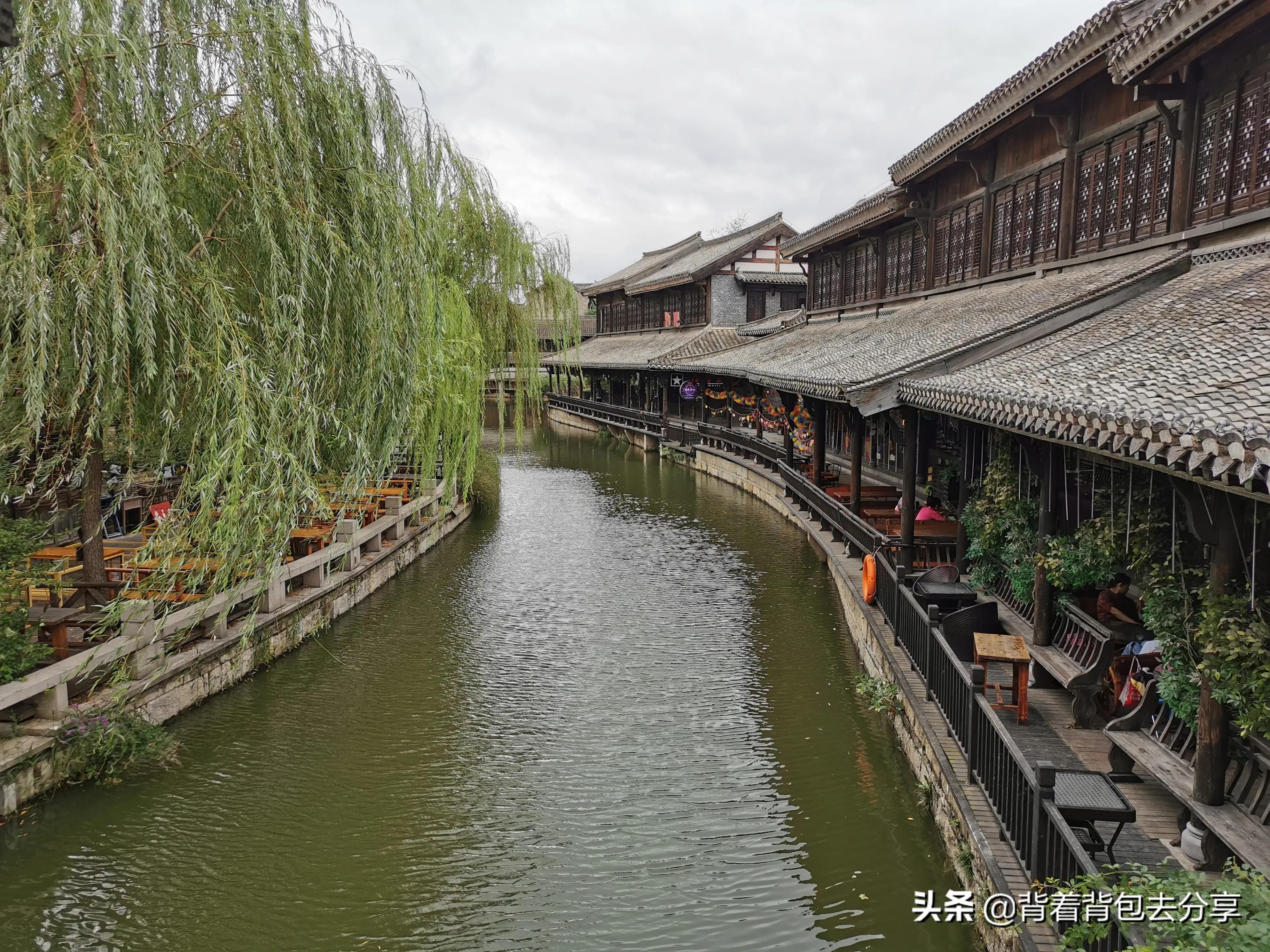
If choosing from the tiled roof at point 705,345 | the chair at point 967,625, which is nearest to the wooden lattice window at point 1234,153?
the chair at point 967,625

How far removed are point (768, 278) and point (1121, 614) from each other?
1191 inches

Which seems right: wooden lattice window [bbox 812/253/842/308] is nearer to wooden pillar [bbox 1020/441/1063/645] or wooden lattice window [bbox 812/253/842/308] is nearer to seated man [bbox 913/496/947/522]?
seated man [bbox 913/496/947/522]

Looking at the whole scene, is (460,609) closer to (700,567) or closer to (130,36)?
(700,567)

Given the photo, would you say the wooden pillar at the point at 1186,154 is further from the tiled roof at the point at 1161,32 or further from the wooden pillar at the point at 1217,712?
the wooden pillar at the point at 1217,712

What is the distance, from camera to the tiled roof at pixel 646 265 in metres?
47.7

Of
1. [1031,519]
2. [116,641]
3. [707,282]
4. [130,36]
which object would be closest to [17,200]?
[130,36]

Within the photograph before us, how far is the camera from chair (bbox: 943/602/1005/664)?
8.97m

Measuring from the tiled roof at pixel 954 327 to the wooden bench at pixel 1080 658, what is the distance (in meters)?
→ 3.33

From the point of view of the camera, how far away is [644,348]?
40594mm

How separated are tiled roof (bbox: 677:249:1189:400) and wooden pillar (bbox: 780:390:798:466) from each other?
165cm

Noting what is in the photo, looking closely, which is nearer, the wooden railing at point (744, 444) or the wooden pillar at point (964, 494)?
the wooden pillar at point (964, 494)

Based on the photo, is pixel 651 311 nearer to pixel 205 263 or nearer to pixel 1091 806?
pixel 205 263

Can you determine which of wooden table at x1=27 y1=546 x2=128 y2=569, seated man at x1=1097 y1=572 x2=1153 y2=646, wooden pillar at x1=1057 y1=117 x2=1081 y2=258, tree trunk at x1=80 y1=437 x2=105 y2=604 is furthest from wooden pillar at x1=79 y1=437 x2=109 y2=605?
wooden pillar at x1=1057 y1=117 x2=1081 y2=258

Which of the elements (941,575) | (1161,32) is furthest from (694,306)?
(1161,32)
